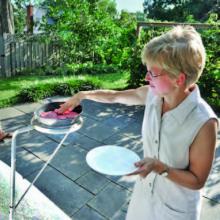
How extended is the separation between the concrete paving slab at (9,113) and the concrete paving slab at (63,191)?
2297mm

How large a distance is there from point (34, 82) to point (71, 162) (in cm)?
391

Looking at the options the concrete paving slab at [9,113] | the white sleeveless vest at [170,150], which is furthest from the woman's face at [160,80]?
the concrete paving slab at [9,113]

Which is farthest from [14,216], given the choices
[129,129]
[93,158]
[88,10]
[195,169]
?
[88,10]

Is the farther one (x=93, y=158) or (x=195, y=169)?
(x=93, y=158)

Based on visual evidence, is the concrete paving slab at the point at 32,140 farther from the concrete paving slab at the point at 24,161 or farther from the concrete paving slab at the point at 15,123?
the concrete paving slab at the point at 15,123

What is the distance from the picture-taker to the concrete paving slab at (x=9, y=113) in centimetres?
569

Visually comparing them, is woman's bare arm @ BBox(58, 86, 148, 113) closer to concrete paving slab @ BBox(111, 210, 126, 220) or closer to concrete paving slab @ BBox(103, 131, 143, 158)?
concrete paving slab @ BBox(111, 210, 126, 220)

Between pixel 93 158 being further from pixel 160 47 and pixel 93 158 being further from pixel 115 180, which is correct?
pixel 115 180

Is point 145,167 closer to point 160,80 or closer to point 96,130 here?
point 160,80

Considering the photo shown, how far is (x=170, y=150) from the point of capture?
1550 millimetres

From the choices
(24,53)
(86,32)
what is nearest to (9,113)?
(24,53)

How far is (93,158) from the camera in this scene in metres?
1.56

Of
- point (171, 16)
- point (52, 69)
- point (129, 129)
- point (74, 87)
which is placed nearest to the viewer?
point (129, 129)

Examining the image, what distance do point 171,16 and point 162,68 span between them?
99.3 ft
